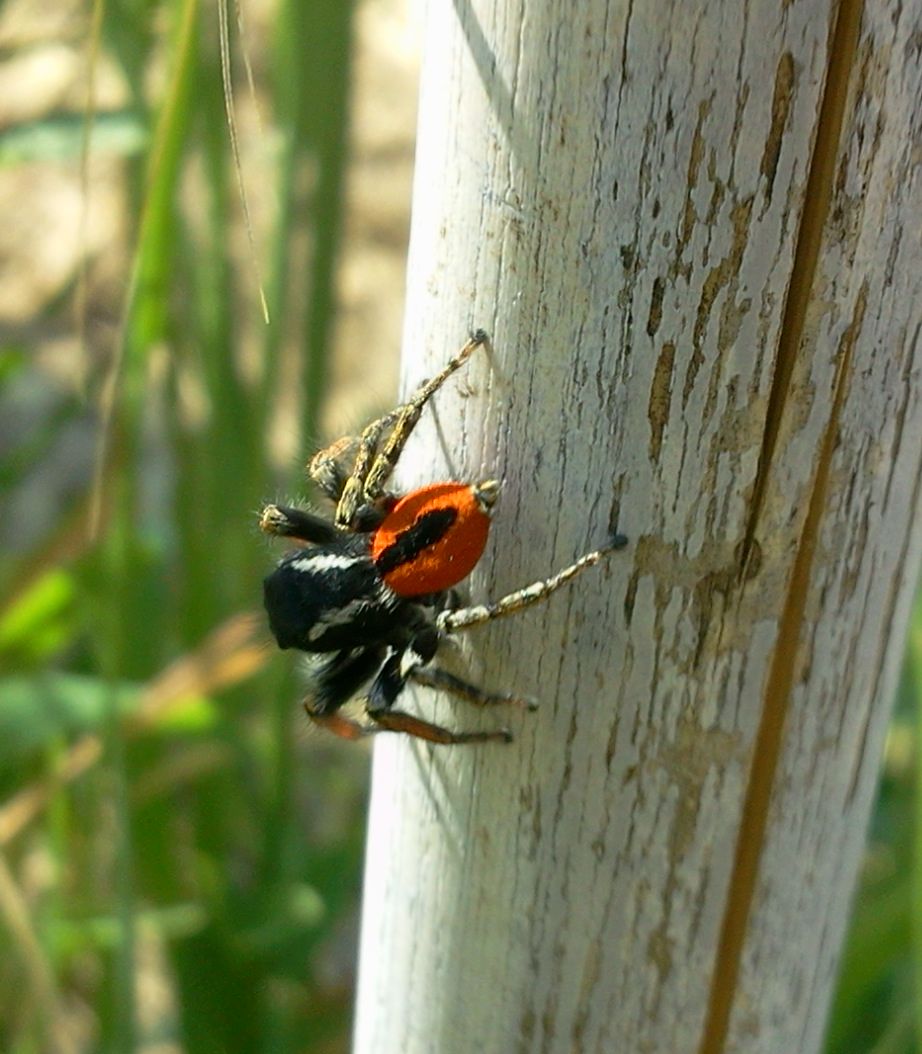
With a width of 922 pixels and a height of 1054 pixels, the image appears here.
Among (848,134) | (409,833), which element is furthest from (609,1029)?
(848,134)

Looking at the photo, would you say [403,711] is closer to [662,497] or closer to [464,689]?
[464,689]

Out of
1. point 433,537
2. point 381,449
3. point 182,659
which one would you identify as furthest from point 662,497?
point 182,659

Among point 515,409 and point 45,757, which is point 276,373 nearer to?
point 45,757

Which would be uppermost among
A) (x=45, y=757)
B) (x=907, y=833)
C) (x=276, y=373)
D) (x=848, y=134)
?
(x=848, y=134)

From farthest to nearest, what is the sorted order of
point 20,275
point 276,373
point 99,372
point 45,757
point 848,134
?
point 20,275 < point 99,372 < point 45,757 < point 276,373 < point 848,134

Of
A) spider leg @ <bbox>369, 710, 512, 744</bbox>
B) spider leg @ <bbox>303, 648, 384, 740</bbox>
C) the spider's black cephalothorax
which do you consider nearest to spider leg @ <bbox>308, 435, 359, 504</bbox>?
the spider's black cephalothorax

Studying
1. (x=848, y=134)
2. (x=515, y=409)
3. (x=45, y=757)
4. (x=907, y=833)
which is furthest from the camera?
(x=45, y=757)

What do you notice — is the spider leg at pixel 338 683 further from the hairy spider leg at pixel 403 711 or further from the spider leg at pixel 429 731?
the spider leg at pixel 429 731

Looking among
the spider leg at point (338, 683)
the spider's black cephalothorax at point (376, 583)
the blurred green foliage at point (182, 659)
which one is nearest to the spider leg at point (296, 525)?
the spider's black cephalothorax at point (376, 583)
